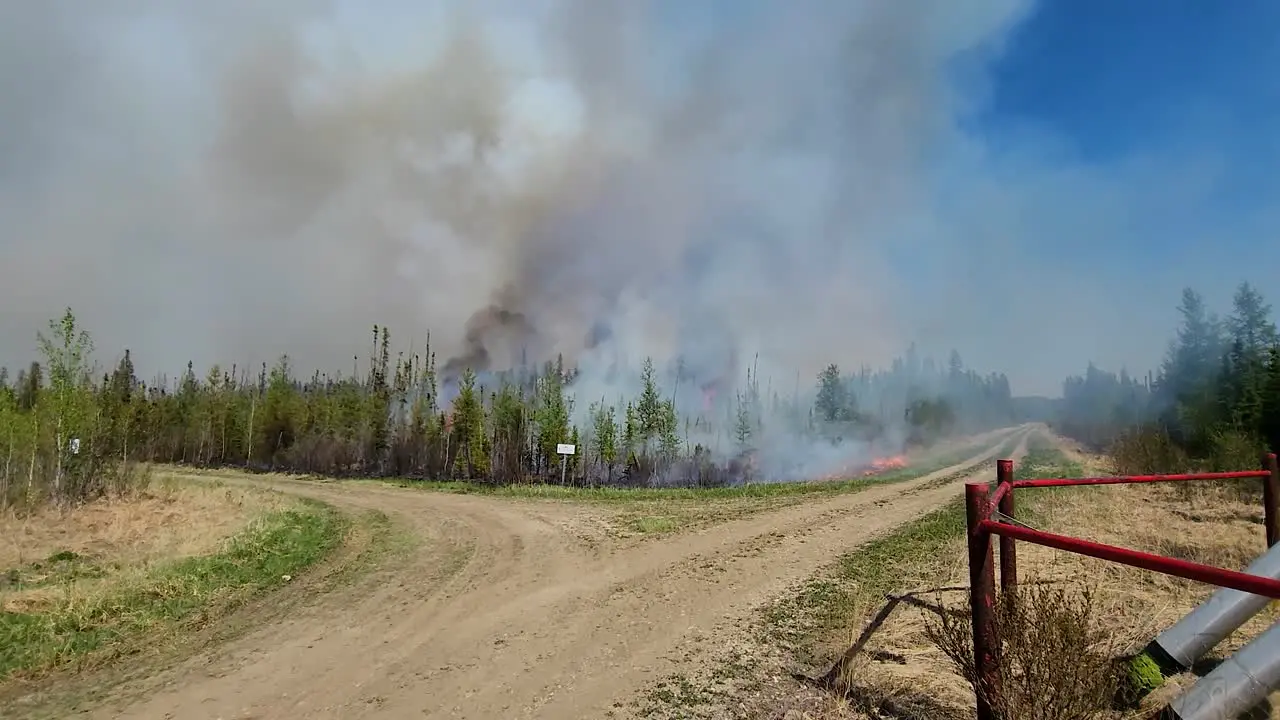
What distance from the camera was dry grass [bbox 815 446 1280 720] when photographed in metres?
4.95

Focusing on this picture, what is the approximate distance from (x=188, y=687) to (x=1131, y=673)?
7.68 meters

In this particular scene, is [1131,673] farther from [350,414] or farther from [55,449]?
[350,414]

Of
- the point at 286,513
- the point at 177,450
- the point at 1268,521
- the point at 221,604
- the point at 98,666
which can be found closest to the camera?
the point at 98,666

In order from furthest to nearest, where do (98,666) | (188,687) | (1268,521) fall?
(1268,521)
(98,666)
(188,687)

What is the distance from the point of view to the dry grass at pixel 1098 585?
4.95 meters

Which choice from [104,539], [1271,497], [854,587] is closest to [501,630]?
[854,587]

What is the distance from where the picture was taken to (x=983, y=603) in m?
3.46

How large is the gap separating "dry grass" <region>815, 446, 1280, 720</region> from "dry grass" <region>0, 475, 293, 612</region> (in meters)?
10.3

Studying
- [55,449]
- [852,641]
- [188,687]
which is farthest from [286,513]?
[852,641]

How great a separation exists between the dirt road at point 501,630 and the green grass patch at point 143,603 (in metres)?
1.33

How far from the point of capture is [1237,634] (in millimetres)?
5770

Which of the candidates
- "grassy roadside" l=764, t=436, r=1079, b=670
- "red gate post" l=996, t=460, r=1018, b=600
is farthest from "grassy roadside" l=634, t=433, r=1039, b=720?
"red gate post" l=996, t=460, r=1018, b=600

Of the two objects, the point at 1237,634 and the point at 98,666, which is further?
the point at 98,666

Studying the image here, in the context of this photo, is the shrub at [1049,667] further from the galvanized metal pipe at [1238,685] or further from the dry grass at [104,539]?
the dry grass at [104,539]
